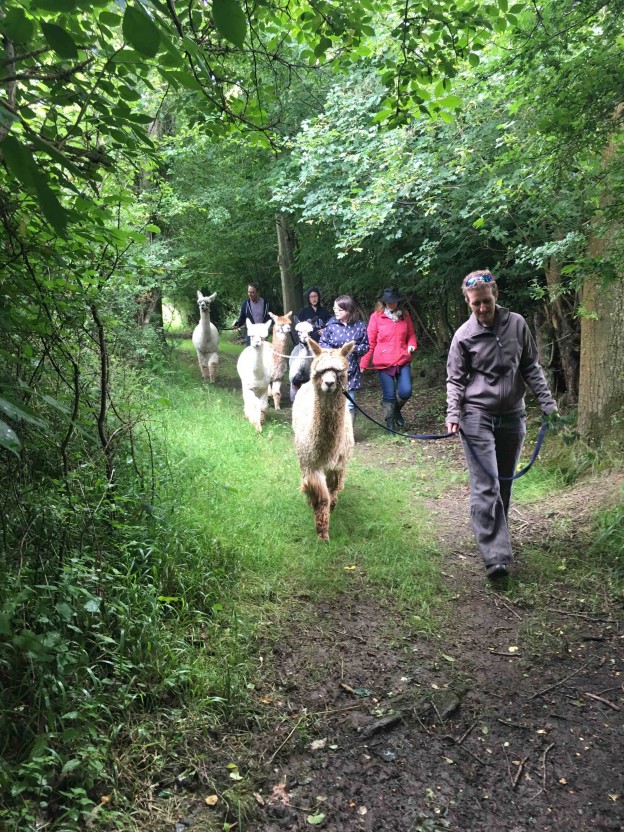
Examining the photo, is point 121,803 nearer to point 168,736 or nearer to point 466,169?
point 168,736

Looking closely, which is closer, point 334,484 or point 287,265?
point 334,484

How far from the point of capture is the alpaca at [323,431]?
15.7ft

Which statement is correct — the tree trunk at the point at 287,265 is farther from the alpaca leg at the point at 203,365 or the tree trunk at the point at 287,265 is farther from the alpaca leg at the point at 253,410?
the alpaca leg at the point at 253,410

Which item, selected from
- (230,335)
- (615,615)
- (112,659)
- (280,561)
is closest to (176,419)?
(280,561)

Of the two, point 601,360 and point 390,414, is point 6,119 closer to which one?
point 601,360

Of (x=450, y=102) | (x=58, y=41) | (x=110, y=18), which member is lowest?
(x=58, y=41)

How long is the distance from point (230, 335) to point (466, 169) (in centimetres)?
1818

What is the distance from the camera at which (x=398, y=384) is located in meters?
8.33

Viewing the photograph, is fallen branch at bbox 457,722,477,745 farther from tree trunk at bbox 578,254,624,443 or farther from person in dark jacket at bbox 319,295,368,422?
person in dark jacket at bbox 319,295,368,422

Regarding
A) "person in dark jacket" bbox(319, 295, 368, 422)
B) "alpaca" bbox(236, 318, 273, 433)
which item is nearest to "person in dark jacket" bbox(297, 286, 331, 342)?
"alpaca" bbox(236, 318, 273, 433)

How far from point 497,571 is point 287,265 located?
9.90 metres

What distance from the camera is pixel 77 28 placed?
75.5 inches

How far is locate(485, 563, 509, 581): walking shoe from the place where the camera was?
387 centimetres

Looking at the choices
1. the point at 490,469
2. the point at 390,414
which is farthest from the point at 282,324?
the point at 490,469
